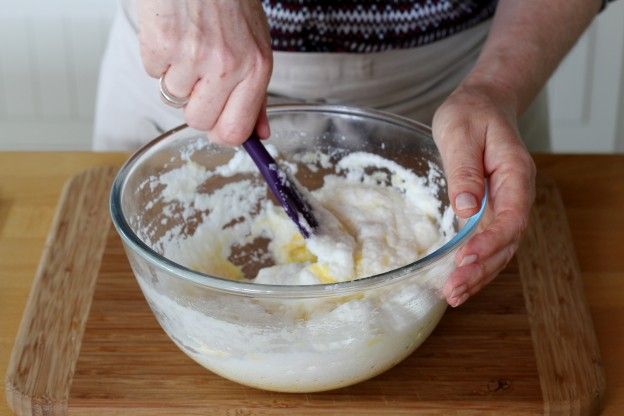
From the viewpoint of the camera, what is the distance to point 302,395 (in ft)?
2.82

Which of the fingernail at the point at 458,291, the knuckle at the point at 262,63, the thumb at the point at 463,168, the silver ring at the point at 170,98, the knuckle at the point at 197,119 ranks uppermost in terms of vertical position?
the knuckle at the point at 262,63

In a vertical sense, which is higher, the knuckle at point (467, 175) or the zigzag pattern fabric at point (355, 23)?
the knuckle at point (467, 175)

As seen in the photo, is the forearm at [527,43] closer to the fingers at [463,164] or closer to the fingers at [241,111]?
the fingers at [463,164]

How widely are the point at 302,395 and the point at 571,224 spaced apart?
Answer: 423mm

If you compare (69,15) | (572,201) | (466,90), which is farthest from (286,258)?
(69,15)

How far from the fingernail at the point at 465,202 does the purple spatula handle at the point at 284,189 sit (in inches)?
7.1

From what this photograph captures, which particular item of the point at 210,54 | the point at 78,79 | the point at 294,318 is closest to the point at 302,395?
the point at 294,318

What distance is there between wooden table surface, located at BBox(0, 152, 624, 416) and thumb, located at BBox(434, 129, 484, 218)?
0.71 ft

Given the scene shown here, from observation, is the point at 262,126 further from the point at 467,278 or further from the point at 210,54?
the point at 467,278

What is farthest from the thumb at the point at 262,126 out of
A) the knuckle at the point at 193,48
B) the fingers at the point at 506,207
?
the fingers at the point at 506,207

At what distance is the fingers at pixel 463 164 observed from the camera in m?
0.84

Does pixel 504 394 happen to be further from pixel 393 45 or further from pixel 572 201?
pixel 393 45

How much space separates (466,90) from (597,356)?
296 mm

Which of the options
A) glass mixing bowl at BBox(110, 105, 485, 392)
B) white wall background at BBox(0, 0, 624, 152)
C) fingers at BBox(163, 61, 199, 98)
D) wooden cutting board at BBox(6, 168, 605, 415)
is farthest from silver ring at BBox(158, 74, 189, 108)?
white wall background at BBox(0, 0, 624, 152)
